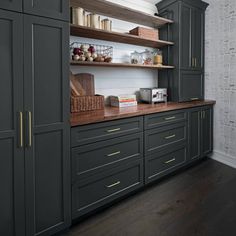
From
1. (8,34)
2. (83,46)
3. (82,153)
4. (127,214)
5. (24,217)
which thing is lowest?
(127,214)

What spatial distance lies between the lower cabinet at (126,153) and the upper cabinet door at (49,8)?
84cm

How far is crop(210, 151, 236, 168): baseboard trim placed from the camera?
128 inches

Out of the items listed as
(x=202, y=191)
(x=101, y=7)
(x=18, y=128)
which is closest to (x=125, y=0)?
(x=101, y=7)

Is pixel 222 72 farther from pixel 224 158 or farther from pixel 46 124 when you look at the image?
pixel 46 124

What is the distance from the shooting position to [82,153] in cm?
187

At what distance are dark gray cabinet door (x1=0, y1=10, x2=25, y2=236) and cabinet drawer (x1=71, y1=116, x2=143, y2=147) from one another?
17.5 inches

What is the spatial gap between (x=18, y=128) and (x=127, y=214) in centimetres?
126

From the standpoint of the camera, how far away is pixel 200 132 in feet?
10.6

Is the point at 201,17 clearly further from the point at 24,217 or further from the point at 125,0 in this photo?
the point at 24,217

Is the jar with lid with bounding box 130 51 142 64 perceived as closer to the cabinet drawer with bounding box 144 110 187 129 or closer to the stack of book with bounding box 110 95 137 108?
the stack of book with bounding box 110 95 137 108

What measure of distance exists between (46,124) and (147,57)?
77.5 inches

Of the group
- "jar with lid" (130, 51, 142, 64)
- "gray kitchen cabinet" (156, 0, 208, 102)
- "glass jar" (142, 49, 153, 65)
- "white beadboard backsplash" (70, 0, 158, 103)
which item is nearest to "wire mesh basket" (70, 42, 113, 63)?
"white beadboard backsplash" (70, 0, 158, 103)

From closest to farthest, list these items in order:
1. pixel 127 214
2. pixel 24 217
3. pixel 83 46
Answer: pixel 24 217 < pixel 127 214 < pixel 83 46

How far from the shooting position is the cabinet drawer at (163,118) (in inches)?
95.2
